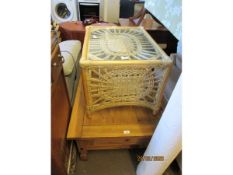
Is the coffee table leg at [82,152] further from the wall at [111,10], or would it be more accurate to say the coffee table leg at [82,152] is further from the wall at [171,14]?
the wall at [111,10]

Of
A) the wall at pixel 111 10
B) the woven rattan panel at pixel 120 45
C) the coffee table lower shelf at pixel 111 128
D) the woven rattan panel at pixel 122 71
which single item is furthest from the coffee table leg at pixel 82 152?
the wall at pixel 111 10

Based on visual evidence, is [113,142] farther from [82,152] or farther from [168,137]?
[168,137]

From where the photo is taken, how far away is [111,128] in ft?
3.42

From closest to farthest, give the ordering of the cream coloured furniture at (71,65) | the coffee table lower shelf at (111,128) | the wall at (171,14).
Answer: the wall at (171,14) < the coffee table lower shelf at (111,128) < the cream coloured furniture at (71,65)

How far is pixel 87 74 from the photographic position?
0.90 metres

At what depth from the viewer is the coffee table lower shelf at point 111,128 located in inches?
39.7

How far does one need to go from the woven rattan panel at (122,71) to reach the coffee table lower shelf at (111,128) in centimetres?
7

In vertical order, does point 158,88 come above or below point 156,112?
above

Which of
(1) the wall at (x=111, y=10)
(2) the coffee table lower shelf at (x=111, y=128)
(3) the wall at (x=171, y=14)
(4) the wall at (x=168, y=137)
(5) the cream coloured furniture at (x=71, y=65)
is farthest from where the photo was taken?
(1) the wall at (x=111, y=10)

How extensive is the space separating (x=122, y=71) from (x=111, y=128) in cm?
36

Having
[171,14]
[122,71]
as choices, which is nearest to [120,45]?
[122,71]
